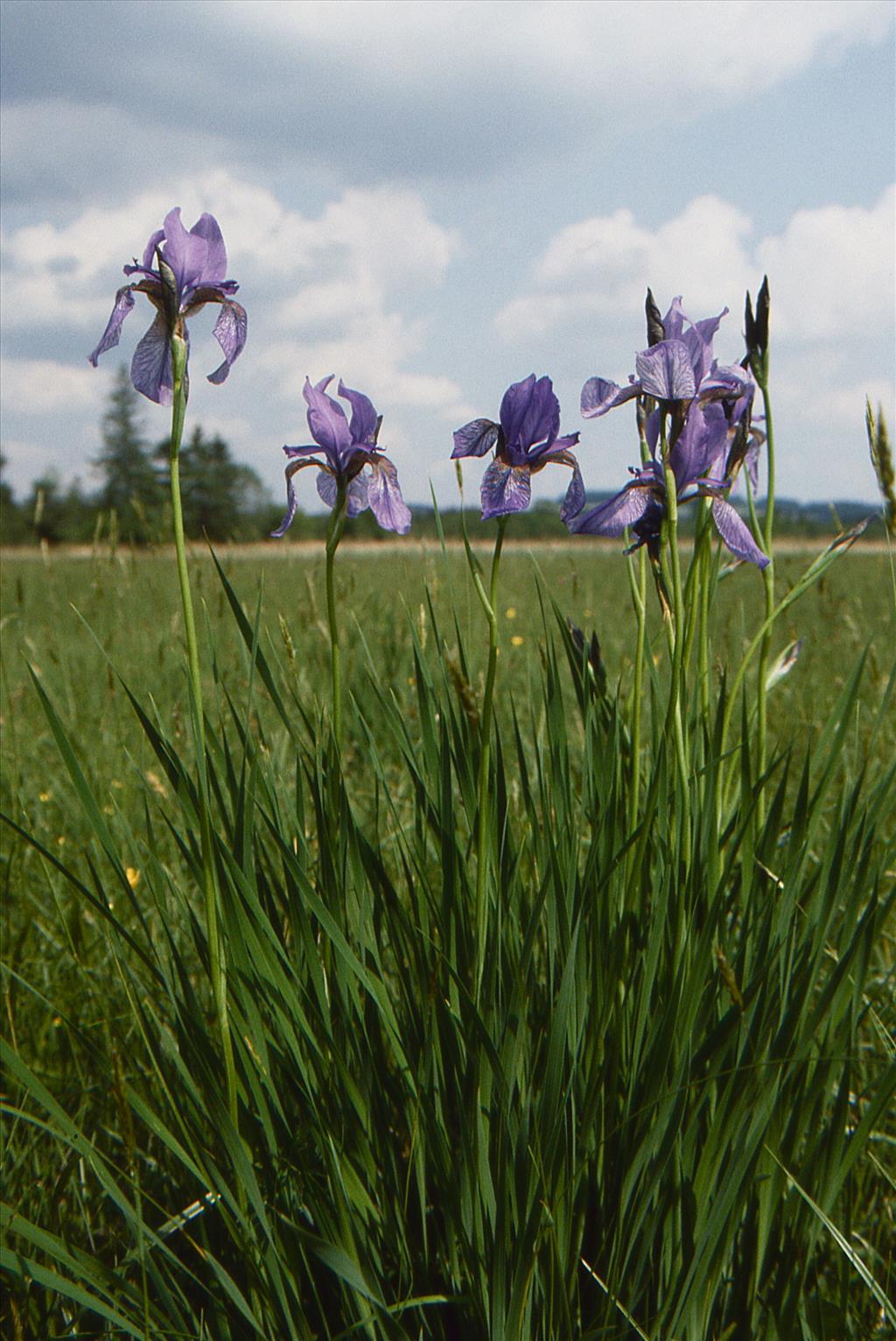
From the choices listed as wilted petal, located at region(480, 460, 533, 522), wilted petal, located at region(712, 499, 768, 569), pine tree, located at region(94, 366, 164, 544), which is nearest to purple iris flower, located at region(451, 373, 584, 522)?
wilted petal, located at region(480, 460, 533, 522)

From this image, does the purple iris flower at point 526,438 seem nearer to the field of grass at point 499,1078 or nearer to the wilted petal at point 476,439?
the wilted petal at point 476,439

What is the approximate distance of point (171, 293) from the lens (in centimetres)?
103

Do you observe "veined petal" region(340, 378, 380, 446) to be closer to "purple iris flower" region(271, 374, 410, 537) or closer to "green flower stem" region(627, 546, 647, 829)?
"purple iris flower" region(271, 374, 410, 537)

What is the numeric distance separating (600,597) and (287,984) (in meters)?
7.10

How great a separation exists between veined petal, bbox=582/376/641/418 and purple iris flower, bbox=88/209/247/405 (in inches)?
16.2

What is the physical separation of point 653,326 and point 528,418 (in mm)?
206

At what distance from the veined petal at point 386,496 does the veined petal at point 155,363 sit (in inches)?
9.3

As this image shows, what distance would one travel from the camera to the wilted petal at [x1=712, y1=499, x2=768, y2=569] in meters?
1.24

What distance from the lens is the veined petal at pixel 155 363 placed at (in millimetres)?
1074

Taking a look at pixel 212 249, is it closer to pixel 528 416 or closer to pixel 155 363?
pixel 155 363

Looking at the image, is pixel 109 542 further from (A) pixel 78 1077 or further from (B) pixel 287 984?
(B) pixel 287 984

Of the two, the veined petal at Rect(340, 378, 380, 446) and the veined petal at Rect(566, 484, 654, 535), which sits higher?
the veined petal at Rect(340, 378, 380, 446)

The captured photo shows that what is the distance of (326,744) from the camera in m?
1.18

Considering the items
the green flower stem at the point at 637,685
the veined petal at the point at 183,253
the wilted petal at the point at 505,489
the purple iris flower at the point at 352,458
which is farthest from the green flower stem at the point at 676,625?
the veined petal at the point at 183,253
